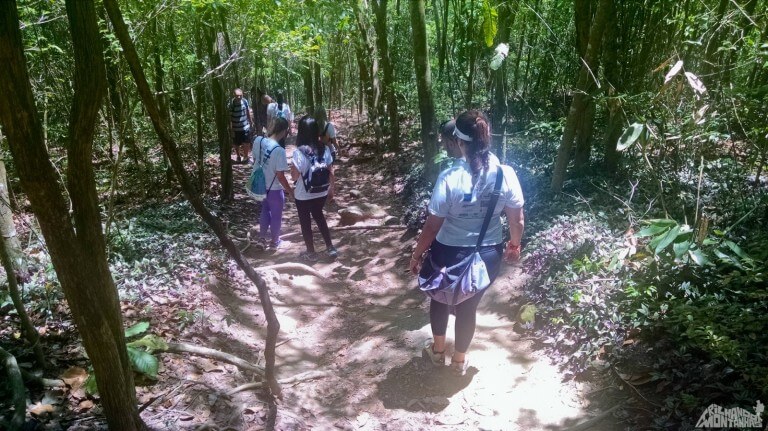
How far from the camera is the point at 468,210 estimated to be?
322 centimetres

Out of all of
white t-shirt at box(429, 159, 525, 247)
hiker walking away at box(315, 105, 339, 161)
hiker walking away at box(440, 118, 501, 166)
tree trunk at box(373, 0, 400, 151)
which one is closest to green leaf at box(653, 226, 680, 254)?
white t-shirt at box(429, 159, 525, 247)

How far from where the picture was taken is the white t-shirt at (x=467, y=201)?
318cm

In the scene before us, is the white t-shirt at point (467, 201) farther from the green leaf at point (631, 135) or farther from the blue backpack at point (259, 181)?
the blue backpack at point (259, 181)

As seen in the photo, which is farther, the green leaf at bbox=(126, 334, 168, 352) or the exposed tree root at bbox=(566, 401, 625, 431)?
the exposed tree root at bbox=(566, 401, 625, 431)

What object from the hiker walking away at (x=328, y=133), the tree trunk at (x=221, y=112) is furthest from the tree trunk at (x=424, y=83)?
the tree trunk at (x=221, y=112)

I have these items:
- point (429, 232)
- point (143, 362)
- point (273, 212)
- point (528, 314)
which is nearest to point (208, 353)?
point (143, 362)

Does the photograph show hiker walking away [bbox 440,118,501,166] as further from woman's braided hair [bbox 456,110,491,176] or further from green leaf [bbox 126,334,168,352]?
Answer: green leaf [bbox 126,334,168,352]

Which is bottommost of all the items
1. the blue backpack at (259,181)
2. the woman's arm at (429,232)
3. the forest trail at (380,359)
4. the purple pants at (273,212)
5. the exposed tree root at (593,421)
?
the forest trail at (380,359)

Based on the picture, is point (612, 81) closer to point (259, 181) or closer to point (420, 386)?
point (259, 181)

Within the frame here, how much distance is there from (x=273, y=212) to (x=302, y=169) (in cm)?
93

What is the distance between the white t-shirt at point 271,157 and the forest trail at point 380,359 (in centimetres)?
121

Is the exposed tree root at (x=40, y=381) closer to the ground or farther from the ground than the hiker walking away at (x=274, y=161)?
closer to the ground

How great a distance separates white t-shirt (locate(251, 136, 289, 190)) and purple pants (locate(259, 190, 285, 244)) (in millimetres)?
262

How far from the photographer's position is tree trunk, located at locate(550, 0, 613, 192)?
5.52 m
